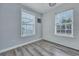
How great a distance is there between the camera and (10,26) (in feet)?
7.93

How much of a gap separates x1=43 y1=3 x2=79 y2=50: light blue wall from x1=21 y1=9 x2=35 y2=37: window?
38.0 inches

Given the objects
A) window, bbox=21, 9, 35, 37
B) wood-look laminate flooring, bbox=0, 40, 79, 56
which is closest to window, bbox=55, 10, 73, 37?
wood-look laminate flooring, bbox=0, 40, 79, 56

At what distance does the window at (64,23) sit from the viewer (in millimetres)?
2733

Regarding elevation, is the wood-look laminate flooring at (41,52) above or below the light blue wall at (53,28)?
below

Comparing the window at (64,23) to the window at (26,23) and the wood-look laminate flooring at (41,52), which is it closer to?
the wood-look laminate flooring at (41,52)

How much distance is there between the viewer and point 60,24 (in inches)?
126

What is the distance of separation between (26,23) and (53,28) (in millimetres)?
1477

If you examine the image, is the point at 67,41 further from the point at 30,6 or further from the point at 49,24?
the point at 30,6

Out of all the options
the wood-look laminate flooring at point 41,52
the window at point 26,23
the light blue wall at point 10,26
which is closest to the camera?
the wood-look laminate flooring at point 41,52

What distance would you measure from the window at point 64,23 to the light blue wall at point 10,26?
1.52 m

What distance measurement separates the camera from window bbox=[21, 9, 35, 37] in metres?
2.94

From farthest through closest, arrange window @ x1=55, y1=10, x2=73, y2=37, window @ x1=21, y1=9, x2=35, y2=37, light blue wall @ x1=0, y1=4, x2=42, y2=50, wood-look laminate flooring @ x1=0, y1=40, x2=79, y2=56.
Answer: window @ x1=21, y1=9, x2=35, y2=37 < window @ x1=55, y1=10, x2=73, y2=37 < light blue wall @ x1=0, y1=4, x2=42, y2=50 < wood-look laminate flooring @ x1=0, y1=40, x2=79, y2=56

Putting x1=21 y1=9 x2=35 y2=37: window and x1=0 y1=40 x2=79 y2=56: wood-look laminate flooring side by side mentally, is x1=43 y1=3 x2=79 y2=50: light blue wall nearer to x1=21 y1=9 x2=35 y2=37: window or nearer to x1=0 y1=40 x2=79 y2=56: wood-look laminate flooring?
x1=0 y1=40 x2=79 y2=56: wood-look laminate flooring

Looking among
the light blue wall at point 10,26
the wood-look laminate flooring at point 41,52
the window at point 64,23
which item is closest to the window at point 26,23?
the light blue wall at point 10,26
